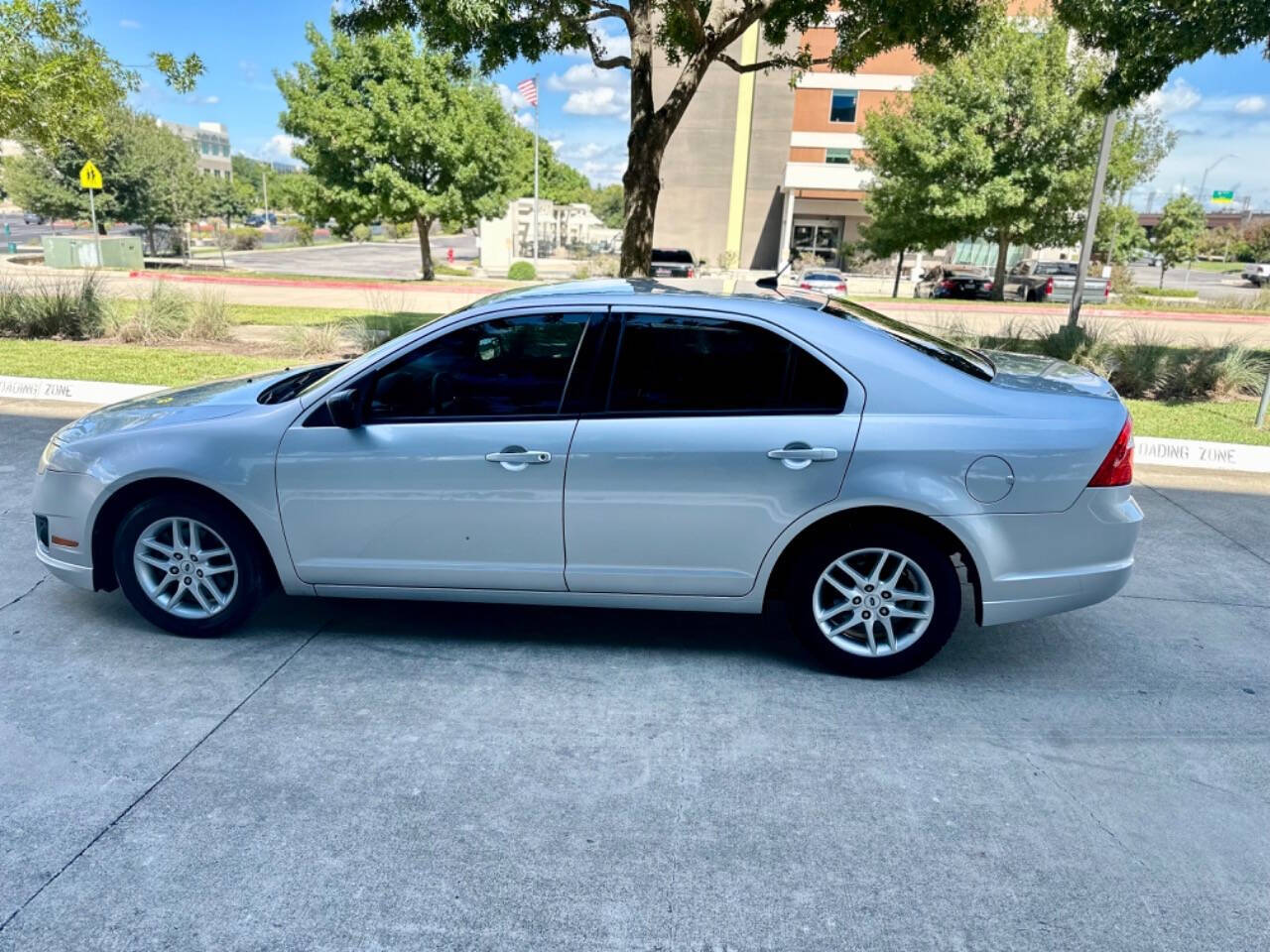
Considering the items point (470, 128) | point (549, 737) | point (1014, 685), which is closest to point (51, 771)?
point (549, 737)

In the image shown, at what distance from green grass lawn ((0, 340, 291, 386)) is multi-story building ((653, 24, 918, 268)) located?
1644 inches

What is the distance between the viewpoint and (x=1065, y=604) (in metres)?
3.92

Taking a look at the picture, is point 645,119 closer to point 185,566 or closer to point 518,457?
point 518,457

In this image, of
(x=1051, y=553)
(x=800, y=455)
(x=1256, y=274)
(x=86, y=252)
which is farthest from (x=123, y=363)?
(x=1256, y=274)

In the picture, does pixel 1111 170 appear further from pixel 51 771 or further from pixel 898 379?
pixel 51 771

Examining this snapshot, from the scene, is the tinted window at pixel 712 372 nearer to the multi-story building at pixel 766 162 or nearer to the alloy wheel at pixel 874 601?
the alloy wheel at pixel 874 601

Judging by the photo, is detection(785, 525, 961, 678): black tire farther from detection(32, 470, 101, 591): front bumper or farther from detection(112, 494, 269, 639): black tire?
detection(32, 470, 101, 591): front bumper

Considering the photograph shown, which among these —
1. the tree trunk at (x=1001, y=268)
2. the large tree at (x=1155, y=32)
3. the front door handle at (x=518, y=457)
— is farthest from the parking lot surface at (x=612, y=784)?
the tree trunk at (x=1001, y=268)

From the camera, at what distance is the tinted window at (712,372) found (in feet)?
12.6

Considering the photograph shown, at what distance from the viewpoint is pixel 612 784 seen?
323cm

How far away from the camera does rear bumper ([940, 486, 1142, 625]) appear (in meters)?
3.77

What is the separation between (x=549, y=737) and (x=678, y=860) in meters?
0.84

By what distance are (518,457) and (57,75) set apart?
10968 millimetres

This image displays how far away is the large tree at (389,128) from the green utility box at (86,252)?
33.5 ft
